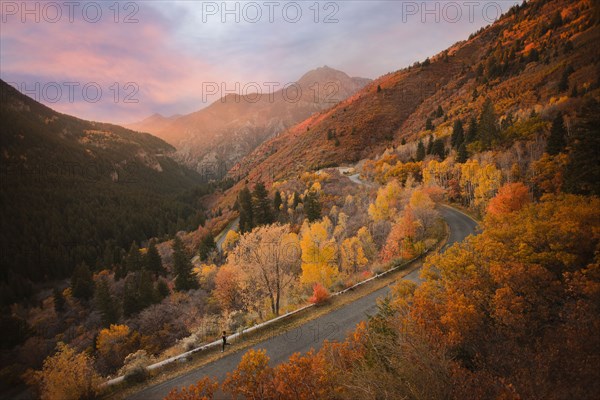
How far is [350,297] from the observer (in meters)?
18.9

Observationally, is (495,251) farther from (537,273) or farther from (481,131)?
(481,131)

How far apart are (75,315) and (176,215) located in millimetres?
81769

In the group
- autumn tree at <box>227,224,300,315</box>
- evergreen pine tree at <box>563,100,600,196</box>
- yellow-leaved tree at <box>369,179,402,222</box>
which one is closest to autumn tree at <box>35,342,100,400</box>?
autumn tree at <box>227,224,300,315</box>

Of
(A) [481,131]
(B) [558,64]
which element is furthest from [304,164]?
(B) [558,64]

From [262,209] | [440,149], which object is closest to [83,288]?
[262,209]

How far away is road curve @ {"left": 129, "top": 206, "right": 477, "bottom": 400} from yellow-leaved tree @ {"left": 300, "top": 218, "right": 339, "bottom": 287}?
1013cm

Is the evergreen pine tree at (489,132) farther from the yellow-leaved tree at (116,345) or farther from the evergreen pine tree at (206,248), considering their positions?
the yellow-leaved tree at (116,345)

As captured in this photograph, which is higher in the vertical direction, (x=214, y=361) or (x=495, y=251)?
(x=495, y=251)

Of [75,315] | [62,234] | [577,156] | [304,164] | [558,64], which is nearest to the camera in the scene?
[577,156]

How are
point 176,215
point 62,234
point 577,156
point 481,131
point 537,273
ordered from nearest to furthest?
point 537,273
point 577,156
point 481,131
point 62,234
point 176,215

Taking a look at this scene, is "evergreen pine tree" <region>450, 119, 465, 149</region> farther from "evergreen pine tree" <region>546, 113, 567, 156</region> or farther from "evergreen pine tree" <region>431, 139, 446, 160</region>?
"evergreen pine tree" <region>546, 113, 567, 156</region>

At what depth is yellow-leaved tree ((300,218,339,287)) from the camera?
28.7 m

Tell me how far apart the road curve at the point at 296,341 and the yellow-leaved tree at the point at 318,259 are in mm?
10131

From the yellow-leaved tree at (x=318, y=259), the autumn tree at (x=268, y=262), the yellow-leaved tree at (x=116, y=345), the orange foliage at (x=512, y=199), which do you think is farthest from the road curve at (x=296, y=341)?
the yellow-leaved tree at (x=116, y=345)
